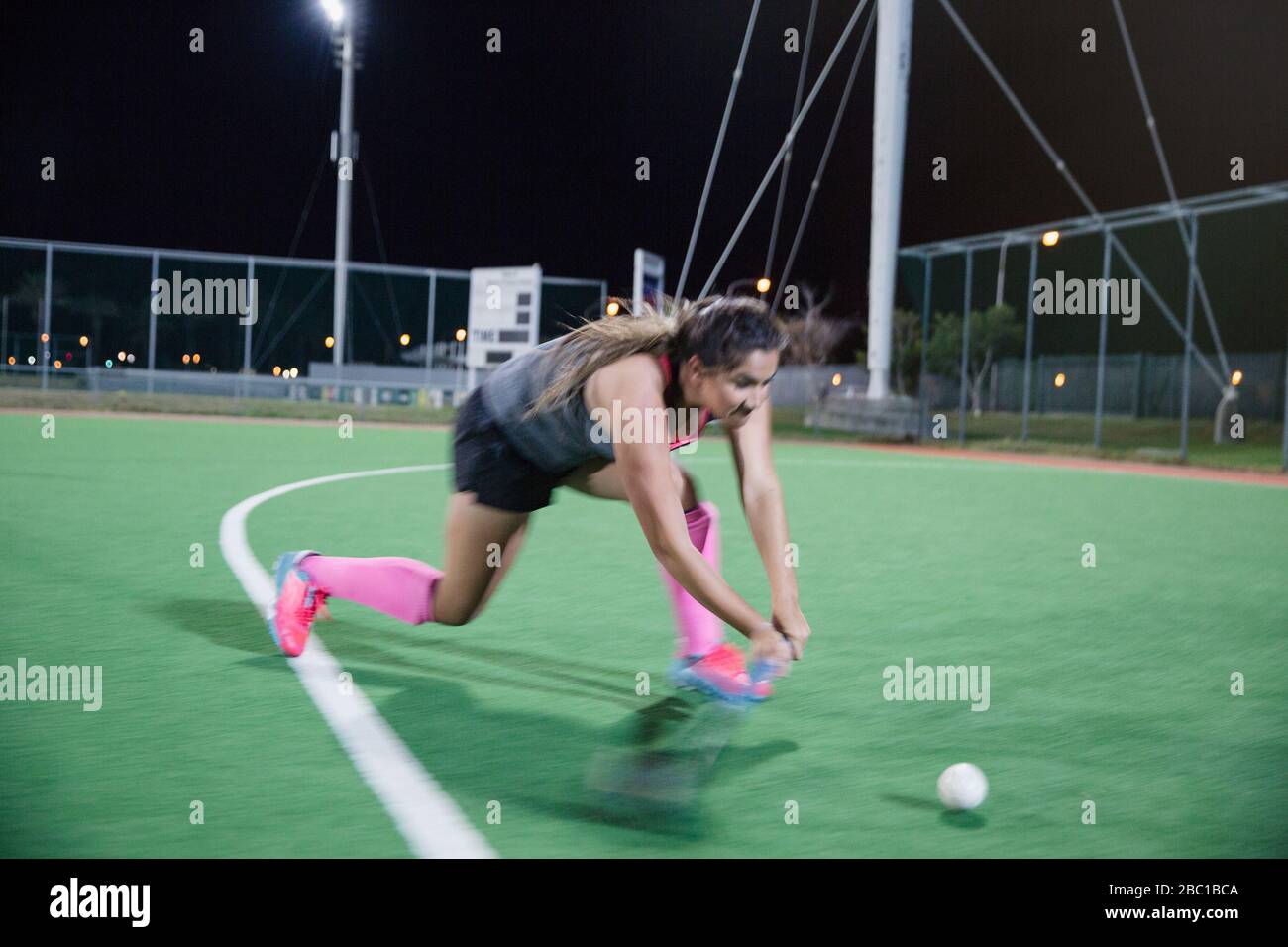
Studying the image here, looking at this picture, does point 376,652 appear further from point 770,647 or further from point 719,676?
point 770,647

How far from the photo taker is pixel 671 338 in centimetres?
350

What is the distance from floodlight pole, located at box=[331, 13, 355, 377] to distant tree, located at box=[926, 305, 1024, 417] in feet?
61.8

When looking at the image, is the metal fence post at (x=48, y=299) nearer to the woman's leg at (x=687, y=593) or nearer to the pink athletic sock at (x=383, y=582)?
the pink athletic sock at (x=383, y=582)

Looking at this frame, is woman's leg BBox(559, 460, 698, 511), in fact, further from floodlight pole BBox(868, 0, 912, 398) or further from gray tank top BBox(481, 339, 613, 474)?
floodlight pole BBox(868, 0, 912, 398)

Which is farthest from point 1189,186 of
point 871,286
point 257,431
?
point 257,431

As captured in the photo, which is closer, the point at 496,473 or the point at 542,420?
the point at 542,420

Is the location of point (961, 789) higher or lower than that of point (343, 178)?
lower

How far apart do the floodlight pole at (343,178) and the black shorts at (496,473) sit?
25077mm

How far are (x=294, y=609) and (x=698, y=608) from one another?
5.13ft

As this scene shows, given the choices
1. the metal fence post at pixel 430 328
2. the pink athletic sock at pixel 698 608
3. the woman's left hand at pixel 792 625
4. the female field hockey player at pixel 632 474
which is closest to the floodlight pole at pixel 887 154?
the metal fence post at pixel 430 328

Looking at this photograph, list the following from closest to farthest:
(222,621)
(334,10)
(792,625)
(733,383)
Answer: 1. (733,383)
2. (792,625)
3. (222,621)
4. (334,10)

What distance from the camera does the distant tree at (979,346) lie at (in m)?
37.8

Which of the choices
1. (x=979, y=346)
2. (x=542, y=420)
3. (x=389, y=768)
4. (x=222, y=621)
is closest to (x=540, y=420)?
(x=542, y=420)

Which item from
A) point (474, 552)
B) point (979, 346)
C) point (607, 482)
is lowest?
point (474, 552)
